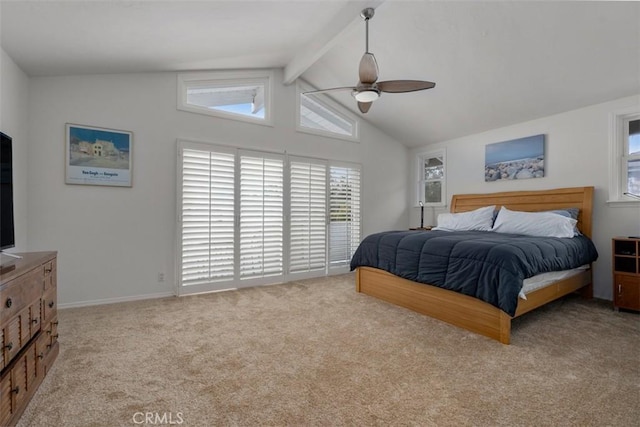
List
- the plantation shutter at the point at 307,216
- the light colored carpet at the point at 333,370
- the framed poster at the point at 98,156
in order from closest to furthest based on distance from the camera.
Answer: the light colored carpet at the point at 333,370, the framed poster at the point at 98,156, the plantation shutter at the point at 307,216

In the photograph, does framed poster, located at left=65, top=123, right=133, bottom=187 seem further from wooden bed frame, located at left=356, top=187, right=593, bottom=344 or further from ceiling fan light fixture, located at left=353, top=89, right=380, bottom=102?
wooden bed frame, located at left=356, top=187, right=593, bottom=344

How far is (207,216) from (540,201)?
4.51 meters

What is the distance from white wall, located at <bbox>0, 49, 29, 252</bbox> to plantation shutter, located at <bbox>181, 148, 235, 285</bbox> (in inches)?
56.7

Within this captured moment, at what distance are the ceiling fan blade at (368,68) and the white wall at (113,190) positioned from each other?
6.97ft

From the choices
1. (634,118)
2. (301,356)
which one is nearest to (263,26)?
(301,356)

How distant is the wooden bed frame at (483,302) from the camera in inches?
99.7

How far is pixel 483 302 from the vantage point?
2555 mm

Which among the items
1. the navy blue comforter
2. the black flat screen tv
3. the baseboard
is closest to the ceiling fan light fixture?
the navy blue comforter

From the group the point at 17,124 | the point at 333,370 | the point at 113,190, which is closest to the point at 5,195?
the point at 17,124

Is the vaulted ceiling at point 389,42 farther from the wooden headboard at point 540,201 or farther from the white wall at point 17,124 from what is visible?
the wooden headboard at point 540,201

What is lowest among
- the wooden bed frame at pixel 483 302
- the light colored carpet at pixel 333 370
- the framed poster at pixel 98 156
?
the light colored carpet at pixel 333 370

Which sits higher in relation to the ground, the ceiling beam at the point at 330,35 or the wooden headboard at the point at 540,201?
the ceiling beam at the point at 330,35

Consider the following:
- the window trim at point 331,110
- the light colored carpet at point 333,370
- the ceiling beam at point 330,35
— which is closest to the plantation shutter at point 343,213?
the window trim at point 331,110

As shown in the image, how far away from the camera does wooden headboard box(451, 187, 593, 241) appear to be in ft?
12.1
